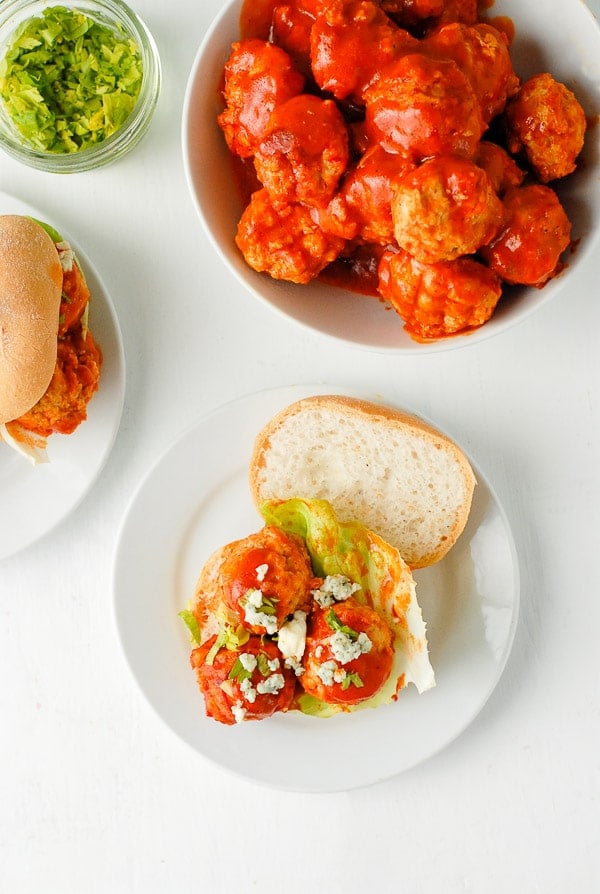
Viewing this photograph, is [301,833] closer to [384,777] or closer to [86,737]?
[384,777]

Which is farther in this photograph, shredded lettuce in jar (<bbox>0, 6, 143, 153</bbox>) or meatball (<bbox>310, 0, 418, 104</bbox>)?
shredded lettuce in jar (<bbox>0, 6, 143, 153</bbox>)

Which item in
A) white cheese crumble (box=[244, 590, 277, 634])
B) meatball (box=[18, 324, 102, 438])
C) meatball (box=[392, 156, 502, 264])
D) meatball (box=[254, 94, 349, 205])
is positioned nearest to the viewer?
meatball (box=[392, 156, 502, 264])

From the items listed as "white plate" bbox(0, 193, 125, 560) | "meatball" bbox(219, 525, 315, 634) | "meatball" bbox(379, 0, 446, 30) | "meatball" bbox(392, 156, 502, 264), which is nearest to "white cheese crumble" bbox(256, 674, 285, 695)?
"meatball" bbox(219, 525, 315, 634)

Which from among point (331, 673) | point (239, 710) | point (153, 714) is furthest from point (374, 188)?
point (153, 714)

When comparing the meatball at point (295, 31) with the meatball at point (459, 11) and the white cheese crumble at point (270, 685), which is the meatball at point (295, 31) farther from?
the white cheese crumble at point (270, 685)

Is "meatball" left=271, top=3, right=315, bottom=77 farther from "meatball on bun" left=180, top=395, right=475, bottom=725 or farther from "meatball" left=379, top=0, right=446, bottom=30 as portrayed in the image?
"meatball on bun" left=180, top=395, right=475, bottom=725

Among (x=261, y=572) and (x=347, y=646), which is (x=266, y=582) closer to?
(x=261, y=572)
